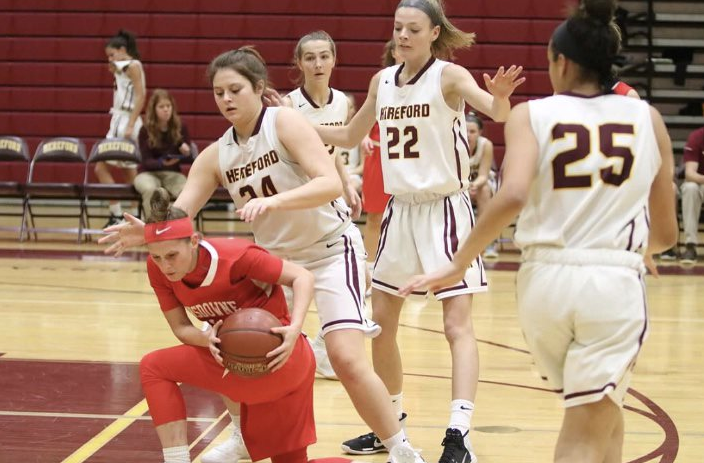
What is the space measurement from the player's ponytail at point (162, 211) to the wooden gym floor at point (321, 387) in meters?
1.12

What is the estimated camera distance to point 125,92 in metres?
12.4

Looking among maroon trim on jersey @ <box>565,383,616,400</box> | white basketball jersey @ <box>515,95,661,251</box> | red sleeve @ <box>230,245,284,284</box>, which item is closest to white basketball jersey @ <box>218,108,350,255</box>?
red sleeve @ <box>230,245,284,284</box>

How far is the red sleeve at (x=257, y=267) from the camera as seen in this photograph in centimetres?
359

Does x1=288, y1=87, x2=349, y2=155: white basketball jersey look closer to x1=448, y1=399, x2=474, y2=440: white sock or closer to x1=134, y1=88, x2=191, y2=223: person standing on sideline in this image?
x1=448, y1=399, x2=474, y2=440: white sock

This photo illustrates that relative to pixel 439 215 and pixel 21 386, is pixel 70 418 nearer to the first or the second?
pixel 21 386

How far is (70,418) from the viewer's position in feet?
15.3

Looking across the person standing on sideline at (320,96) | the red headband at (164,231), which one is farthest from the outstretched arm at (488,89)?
the red headband at (164,231)

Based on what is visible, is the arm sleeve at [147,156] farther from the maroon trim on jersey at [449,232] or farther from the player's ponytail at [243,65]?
the player's ponytail at [243,65]

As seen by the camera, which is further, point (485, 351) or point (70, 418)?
point (485, 351)

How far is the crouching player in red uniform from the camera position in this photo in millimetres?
3537

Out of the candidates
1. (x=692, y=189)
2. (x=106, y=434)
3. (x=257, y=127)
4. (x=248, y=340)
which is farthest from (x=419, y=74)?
(x=692, y=189)

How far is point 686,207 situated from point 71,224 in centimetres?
770

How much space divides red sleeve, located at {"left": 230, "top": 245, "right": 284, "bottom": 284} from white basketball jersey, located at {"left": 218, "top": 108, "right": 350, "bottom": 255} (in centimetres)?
42

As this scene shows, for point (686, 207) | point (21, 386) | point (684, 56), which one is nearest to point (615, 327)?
point (21, 386)
